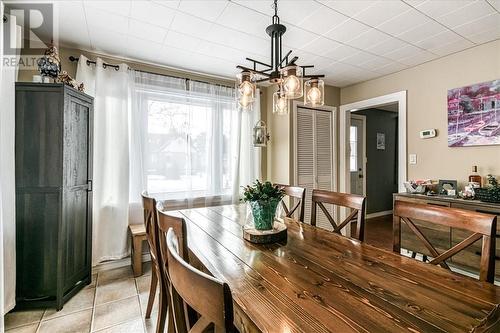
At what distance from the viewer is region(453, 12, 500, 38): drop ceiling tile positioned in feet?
6.71

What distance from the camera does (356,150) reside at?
203 inches

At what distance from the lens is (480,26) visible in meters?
2.16

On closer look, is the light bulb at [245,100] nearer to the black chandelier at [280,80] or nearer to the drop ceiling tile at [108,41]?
the black chandelier at [280,80]

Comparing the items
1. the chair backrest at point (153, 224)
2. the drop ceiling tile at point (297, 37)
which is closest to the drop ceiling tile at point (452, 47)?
the drop ceiling tile at point (297, 37)

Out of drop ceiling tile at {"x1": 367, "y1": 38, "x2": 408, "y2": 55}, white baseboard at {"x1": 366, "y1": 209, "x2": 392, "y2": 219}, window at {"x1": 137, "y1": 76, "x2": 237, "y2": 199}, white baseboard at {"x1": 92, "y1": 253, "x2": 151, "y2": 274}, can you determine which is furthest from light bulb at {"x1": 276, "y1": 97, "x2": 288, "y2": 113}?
white baseboard at {"x1": 366, "y1": 209, "x2": 392, "y2": 219}

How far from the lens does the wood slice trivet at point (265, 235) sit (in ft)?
4.70

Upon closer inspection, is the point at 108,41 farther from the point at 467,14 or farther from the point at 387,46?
the point at 467,14

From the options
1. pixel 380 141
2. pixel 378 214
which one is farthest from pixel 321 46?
pixel 378 214

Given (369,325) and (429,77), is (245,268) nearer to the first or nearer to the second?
(369,325)

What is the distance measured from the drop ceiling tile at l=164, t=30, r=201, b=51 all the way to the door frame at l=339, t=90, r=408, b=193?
2622mm

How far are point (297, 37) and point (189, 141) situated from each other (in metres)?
1.83

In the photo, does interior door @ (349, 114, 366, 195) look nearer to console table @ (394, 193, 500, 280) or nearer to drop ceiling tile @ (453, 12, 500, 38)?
console table @ (394, 193, 500, 280)

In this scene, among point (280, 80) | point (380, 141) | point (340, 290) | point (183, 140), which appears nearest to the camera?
point (340, 290)

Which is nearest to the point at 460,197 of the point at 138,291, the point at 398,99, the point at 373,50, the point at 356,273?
the point at 398,99
